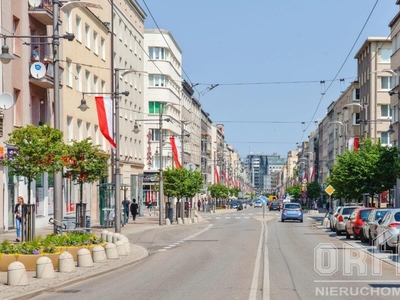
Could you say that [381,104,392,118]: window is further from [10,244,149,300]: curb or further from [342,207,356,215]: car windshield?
[10,244,149,300]: curb

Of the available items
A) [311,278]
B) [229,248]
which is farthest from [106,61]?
[311,278]

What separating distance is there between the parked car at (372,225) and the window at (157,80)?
194 ft

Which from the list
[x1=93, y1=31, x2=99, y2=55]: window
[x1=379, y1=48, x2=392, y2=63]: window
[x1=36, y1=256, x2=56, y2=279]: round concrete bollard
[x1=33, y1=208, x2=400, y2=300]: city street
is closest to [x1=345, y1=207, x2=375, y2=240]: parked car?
[x1=33, y1=208, x2=400, y2=300]: city street

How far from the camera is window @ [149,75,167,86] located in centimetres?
9019

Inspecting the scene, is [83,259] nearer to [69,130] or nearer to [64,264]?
[64,264]

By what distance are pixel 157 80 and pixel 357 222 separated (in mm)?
57022

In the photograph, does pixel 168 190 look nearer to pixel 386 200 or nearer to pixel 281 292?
pixel 386 200

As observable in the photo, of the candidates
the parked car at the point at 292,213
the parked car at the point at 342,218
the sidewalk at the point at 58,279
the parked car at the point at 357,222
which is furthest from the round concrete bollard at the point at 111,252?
the parked car at the point at 292,213

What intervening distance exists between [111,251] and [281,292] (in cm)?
937

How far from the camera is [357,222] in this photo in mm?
35562

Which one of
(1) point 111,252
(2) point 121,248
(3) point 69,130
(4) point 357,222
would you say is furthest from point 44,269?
(3) point 69,130

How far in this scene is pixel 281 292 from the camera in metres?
14.8

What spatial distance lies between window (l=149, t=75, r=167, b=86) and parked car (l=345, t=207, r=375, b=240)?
55177mm

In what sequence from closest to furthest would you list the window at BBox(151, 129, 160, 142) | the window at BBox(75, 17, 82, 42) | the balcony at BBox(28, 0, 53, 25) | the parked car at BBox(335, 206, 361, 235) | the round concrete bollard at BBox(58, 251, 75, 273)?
the round concrete bollard at BBox(58, 251, 75, 273) < the balcony at BBox(28, 0, 53, 25) < the parked car at BBox(335, 206, 361, 235) < the window at BBox(75, 17, 82, 42) < the window at BBox(151, 129, 160, 142)
